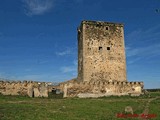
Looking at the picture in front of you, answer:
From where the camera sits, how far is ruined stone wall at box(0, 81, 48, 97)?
31.6 meters

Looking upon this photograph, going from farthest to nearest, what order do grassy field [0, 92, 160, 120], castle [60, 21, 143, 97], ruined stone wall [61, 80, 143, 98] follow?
1. castle [60, 21, 143, 97]
2. ruined stone wall [61, 80, 143, 98]
3. grassy field [0, 92, 160, 120]

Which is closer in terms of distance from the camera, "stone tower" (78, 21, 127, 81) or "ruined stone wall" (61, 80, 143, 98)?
"ruined stone wall" (61, 80, 143, 98)

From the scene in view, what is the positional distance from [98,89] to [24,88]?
31.5 feet

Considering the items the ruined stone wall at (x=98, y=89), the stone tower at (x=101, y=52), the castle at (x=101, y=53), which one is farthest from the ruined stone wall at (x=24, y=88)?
the stone tower at (x=101, y=52)

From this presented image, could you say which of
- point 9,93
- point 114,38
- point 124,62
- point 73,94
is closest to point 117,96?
point 73,94

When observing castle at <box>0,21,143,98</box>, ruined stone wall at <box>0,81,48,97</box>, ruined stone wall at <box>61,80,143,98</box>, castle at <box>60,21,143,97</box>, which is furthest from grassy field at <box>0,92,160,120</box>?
castle at <box>60,21,143,97</box>

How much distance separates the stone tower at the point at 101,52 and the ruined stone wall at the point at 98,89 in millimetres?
4150

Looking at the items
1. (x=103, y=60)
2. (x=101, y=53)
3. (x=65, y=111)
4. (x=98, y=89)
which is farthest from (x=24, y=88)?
(x=65, y=111)

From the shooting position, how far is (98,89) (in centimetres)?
3256

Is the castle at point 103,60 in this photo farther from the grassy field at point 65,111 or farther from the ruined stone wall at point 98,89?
the grassy field at point 65,111

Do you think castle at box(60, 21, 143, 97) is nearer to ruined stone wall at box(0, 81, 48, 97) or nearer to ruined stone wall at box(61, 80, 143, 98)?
ruined stone wall at box(61, 80, 143, 98)

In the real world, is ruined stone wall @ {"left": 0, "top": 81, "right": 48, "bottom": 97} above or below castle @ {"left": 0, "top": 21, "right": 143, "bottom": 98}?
below

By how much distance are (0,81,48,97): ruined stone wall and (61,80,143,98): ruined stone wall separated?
291 centimetres

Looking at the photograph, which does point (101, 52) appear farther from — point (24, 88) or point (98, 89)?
point (24, 88)
